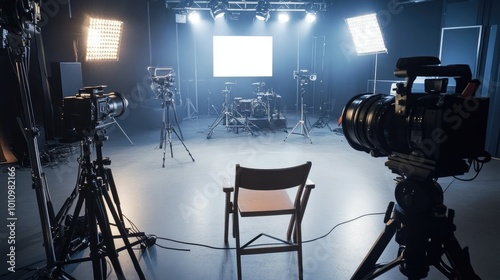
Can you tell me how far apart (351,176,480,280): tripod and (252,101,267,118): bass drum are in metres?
5.96

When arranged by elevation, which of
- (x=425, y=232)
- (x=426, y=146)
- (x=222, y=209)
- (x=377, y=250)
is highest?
(x=426, y=146)

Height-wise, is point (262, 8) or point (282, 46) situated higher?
point (262, 8)

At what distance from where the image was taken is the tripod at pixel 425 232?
1.31 meters

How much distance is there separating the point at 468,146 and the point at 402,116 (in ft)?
0.85

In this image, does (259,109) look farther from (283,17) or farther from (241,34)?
(283,17)

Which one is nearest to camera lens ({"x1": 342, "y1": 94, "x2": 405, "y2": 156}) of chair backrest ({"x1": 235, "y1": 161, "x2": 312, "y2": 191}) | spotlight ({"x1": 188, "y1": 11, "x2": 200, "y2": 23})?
chair backrest ({"x1": 235, "y1": 161, "x2": 312, "y2": 191})

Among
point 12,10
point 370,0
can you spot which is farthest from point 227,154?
point 370,0

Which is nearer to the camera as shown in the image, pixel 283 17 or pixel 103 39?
pixel 103 39

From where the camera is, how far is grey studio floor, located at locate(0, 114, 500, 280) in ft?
7.23

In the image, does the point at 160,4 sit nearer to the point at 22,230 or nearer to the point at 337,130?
the point at 337,130

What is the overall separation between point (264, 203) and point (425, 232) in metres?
1.04

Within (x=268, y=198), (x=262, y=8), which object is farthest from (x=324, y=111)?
(x=268, y=198)

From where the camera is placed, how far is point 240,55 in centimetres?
823

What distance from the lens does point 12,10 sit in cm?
161
